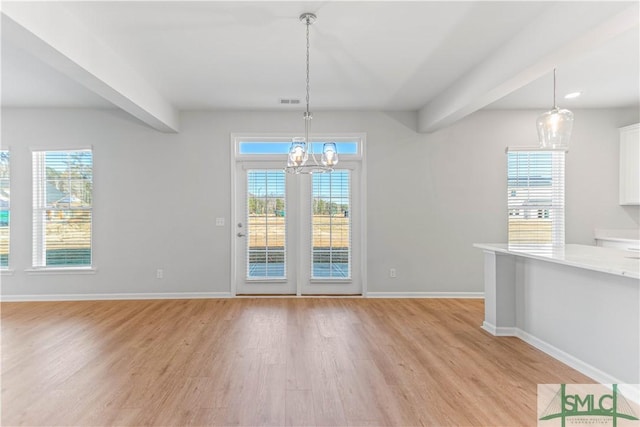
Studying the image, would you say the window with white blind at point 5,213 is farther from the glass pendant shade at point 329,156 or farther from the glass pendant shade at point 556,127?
the glass pendant shade at point 556,127

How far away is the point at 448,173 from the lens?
5352 mm

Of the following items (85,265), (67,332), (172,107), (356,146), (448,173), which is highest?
(172,107)

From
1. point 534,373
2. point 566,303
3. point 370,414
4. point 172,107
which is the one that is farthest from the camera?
point 172,107

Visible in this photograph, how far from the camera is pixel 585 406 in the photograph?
7.72 feet

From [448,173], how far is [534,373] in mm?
3150

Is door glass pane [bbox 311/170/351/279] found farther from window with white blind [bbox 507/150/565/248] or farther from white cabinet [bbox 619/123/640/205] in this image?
white cabinet [bbox 619/123/640/205]

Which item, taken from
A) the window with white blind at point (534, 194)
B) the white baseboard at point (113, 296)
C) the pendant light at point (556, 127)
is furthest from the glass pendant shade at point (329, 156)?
the window with white blind at point (534, 194)

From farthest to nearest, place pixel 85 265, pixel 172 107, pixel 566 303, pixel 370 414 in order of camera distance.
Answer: pixel 85 265
pixel 172 107
pixel 566 303
pixel 370 414

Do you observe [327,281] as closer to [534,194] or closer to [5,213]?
[534,194]

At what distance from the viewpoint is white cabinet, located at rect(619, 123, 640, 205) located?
5.02m

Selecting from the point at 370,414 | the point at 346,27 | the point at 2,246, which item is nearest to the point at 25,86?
the point at 2,246

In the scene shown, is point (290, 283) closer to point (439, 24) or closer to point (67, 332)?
point (67, 332)

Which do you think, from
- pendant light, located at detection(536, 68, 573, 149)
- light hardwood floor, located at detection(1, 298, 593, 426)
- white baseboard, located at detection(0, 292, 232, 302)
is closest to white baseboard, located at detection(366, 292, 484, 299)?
light hardwood floor, located at detection(1, 298, 593, 426)

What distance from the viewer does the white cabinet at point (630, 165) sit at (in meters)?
5.02
